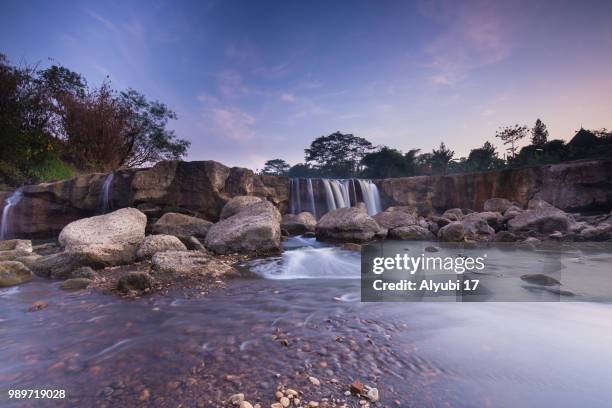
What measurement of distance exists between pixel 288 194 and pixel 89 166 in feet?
43.4

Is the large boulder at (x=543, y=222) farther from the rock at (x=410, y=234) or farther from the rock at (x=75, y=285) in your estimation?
the rock at (x=75, y=285)

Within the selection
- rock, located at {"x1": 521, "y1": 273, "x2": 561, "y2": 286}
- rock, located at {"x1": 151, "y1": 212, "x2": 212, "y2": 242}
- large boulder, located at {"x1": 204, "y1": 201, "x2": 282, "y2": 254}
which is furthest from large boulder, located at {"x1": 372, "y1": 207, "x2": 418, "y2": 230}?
rock, located at {"x1": 151, "y1": 212, "x2": 212, "y2": 242}

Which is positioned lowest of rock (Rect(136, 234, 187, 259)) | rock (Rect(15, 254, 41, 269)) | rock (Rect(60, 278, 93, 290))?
rock (Rect(60, 278, 93, 290))

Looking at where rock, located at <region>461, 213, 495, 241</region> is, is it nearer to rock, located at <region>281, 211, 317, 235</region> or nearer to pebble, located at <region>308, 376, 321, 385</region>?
rock, located at <region>281, 211, 317, 235</region>

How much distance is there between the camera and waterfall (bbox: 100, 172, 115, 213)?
1270 cm

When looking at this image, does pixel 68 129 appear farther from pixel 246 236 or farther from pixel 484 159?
pixel 484 159

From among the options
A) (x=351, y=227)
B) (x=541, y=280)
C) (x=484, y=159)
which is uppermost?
(x=484, y=159)

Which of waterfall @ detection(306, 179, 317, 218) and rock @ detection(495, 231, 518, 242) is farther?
waterfall @ detection(306, 179, 317, 218)

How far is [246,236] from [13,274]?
456cm

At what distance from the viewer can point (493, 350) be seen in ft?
9.37

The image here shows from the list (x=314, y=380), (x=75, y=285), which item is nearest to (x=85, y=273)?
(x=75, y=285)

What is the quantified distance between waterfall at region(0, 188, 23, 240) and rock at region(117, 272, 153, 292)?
11366mm

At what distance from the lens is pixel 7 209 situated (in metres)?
11.8

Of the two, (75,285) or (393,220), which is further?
(393,220)
